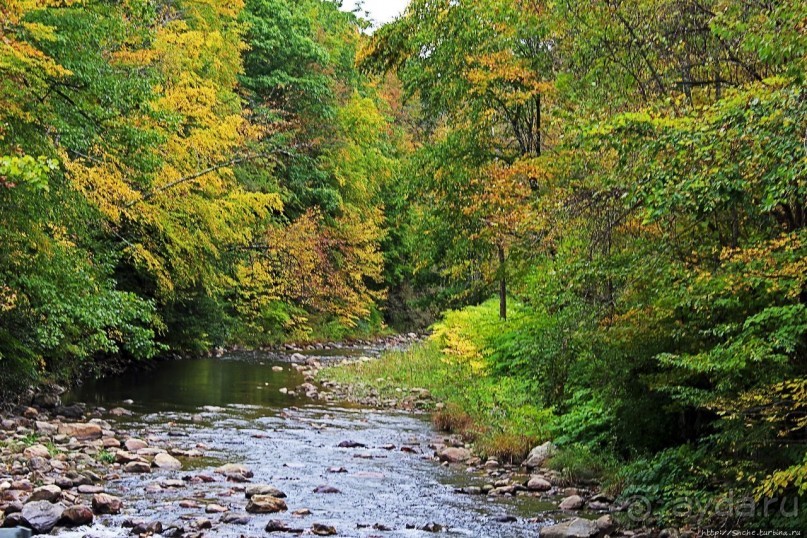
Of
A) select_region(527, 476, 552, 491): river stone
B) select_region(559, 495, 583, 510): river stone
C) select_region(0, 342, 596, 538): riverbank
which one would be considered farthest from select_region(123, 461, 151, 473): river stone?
select_region(559, 495, 583, 510): river stone

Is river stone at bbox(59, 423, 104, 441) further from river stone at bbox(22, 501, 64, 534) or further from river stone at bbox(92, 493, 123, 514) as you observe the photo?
river stone at bbox(22, 501, 64, 534)

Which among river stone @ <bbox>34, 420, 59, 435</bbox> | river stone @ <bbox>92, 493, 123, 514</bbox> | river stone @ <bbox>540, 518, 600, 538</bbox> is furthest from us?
river stone @ <bbox>34, 420, 59, 435</bbox>

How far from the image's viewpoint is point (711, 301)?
23.5ft

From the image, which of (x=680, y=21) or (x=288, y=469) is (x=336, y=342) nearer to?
(x=288, y=469)

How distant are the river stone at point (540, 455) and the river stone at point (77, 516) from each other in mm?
5686

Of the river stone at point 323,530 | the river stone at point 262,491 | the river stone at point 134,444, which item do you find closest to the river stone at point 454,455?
the river stone at point 262,491

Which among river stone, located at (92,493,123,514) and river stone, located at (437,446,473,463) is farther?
river stone, located at (437,446,473,463)

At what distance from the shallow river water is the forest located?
1263 mm

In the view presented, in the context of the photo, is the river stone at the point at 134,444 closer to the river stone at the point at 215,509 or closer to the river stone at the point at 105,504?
the river stone at the point at 105,504

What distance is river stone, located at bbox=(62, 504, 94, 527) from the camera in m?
7.58

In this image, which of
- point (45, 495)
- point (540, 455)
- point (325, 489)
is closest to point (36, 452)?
point (45, 495)

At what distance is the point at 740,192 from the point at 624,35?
12.0 ft

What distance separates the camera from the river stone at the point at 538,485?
9555 millimetres

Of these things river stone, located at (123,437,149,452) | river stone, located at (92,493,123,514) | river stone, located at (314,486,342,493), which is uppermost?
river stone, located at (92,493,123,514)
